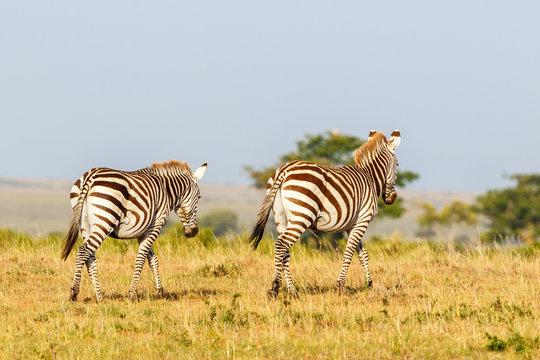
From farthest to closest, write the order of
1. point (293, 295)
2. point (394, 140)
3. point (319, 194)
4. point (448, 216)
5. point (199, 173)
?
point (448, 216)
point (394, 140)
point (199, 173)
point (293, 295)
point (319, 194)

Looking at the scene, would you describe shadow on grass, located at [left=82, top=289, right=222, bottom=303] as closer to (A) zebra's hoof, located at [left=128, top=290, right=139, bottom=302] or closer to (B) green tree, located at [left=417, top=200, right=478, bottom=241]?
(A) zebra's hoof, located at [left=128, top=290, right=139, bottom=302]

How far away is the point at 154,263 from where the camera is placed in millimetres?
12156

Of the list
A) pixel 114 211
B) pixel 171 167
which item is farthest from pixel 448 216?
pixel 114 211

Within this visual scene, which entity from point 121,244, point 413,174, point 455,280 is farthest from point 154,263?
point 413,174

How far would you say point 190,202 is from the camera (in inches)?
506

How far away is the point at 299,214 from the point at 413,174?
119 feet

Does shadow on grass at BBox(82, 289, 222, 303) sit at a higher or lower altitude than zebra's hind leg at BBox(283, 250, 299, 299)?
lower

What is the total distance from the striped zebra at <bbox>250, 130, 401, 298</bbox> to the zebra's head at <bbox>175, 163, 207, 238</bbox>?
188 centimetres

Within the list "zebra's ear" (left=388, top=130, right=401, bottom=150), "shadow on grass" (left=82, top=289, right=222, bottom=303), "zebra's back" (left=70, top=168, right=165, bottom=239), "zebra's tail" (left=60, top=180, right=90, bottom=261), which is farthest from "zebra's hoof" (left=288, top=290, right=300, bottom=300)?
"zebra's ear" (left=388, top=130, right=401, bottom=150)

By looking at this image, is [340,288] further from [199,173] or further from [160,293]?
[199,173]

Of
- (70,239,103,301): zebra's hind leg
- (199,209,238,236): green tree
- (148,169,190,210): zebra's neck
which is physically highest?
(199,209,238,236): green tree

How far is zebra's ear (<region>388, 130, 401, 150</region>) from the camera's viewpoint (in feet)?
43.4

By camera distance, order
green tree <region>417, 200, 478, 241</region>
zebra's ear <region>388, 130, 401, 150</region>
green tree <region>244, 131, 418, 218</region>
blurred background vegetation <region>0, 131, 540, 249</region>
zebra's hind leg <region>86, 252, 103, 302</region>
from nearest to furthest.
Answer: zebra's hind leg <region>86, 252, 103, 302</region>, zebra's ear <region>388, 130, 401, 150</region>, blurred background vegetation <region>0, 131, 540, 249</region>, green tree <region>244, 131, 418, 218</region>, green tree <region>417, 200, 478, 241</region>

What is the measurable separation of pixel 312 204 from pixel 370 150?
7.88 ft
